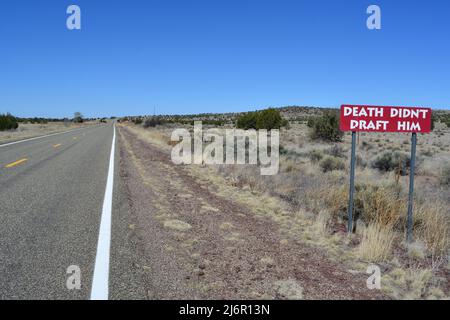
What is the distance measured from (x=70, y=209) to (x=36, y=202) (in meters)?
0.99

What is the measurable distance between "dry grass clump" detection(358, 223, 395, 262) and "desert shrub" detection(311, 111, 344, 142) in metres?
31.8

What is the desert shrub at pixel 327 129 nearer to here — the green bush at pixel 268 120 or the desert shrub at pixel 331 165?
the green bush at pixel 268 120

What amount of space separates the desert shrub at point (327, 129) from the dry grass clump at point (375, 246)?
31.8 meters

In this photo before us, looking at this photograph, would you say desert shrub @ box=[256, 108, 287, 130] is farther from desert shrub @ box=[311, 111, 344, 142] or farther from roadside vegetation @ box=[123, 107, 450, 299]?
roadside vegetation @ box=[123, 107, 450, 299]

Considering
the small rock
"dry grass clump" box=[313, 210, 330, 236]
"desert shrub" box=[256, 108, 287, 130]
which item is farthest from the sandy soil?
"desert shrub" box=[256, 108, 287, 130]

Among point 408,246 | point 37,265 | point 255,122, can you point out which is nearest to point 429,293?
point 408,246

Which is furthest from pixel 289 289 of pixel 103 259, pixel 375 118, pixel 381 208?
pixel 381 208

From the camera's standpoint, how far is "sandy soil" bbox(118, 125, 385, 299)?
4.40 meters

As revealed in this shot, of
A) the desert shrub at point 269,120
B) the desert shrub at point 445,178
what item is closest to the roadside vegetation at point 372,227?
the desert shrub at point 445,178

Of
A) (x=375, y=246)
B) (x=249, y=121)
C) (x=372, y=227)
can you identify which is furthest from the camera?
(x=249, y=121)

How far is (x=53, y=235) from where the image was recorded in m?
5.93

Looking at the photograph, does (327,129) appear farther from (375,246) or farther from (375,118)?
(375,246)

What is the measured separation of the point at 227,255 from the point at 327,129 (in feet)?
109
